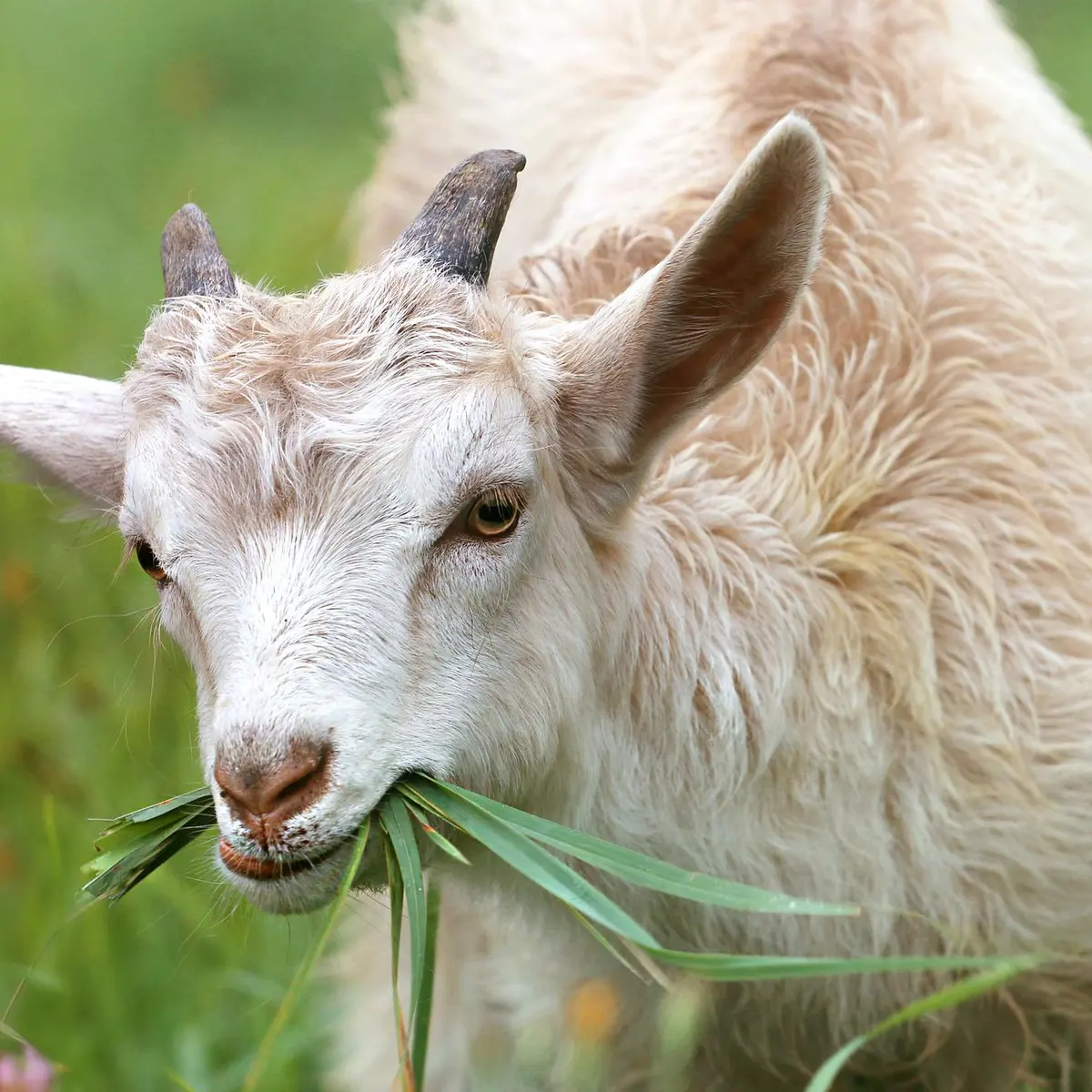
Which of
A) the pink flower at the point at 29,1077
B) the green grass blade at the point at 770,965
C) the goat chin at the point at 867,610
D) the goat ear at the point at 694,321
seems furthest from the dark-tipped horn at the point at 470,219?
the pink flower at the point at 29,1077

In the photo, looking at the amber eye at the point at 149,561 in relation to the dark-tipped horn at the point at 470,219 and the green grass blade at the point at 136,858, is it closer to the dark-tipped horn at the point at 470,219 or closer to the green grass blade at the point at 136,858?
the green grass blade at the point at 136,858

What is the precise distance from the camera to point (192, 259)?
3139 millimetres

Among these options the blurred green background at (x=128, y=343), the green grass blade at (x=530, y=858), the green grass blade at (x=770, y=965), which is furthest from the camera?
the blurred green background at (x=128, y=343)

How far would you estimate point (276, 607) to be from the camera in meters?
2.60

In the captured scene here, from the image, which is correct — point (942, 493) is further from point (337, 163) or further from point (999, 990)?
point (337, 163)

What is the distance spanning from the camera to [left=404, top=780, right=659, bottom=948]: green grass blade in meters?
2.53

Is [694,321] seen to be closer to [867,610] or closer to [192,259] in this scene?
[867,610]

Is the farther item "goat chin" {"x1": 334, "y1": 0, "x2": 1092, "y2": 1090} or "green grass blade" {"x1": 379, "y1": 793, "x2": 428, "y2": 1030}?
"goat chin" {"x1": 334, "y1": 0, "x2": 1092, "y2": 1090}

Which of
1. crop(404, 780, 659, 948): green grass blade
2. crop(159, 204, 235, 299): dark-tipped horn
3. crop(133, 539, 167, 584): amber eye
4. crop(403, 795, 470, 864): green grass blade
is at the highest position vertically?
crop(159, 204, 235, 299): dark-tipped horn

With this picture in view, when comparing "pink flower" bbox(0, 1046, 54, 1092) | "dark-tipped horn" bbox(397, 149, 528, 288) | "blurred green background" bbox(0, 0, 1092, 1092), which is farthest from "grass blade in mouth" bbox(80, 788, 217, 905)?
"dark-tipped horn" bbox(397, 149, 528, 288)

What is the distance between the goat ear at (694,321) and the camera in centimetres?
277

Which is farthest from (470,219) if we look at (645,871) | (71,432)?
(645,871)

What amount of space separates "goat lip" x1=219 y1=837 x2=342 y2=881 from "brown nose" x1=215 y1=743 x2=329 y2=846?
0.04 meters

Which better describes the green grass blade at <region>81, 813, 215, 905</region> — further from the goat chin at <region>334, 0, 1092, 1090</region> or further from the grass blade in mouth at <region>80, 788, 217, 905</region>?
the goat chin at <region>334, 0, 1092, 1090</region>
